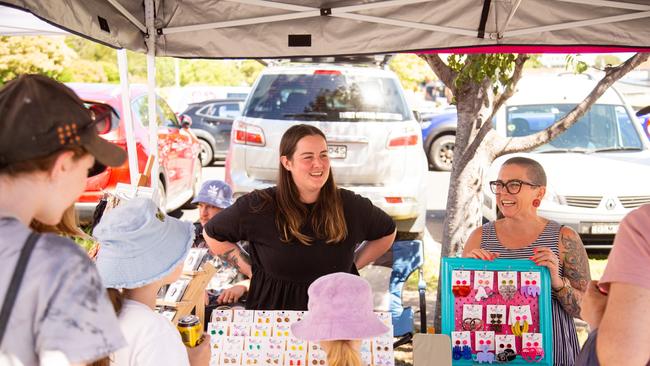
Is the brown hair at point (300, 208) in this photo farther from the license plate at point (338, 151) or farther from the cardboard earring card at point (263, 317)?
the license plate at point (338, 151)

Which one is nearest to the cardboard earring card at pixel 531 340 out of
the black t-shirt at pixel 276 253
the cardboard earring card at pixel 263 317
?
the black t-shirt at pixel 276 253

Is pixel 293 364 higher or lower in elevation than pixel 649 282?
lower

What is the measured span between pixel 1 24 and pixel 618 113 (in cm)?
695

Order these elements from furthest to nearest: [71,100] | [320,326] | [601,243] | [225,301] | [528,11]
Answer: [601,243], [225,301], [528,11], [320,326], [71,100]

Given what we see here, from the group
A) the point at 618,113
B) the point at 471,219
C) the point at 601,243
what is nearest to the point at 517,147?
the point at 471,219

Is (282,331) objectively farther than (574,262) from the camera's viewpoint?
No

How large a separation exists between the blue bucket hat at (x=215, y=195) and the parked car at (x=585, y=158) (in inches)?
144

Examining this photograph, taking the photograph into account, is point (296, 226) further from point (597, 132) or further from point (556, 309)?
point (597, 132)

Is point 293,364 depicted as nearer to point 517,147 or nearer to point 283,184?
point 283,184

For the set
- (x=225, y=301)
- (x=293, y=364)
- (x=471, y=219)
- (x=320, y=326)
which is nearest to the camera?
(x=320, y=326)

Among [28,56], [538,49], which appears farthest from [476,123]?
[28,56]

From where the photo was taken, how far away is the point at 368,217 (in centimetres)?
377

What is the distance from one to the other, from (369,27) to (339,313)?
2241 mm

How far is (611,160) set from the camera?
834 cm
